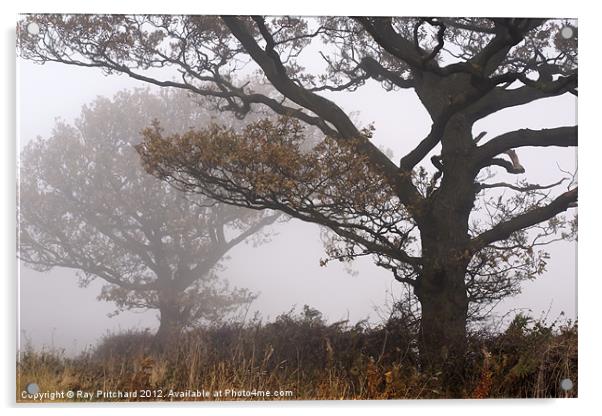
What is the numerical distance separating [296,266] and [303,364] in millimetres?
902

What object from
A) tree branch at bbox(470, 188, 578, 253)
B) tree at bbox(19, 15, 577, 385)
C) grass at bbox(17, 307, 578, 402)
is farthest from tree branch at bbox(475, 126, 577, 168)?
grass at bbox(17, 307, 578, 402)

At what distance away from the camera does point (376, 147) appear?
24.8ft

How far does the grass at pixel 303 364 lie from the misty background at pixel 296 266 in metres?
0.14

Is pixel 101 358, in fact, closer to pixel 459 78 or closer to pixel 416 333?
pixel 416 333

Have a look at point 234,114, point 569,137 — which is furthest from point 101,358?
point 569,137

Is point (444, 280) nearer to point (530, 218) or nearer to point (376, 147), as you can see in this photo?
point (530, 218)

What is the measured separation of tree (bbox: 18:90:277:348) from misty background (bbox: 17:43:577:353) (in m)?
0.12

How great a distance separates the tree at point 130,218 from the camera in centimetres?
726

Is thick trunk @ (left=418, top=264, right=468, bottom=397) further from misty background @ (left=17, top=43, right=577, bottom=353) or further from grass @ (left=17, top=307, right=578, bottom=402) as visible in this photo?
misty background @ (left=17, top=43, right=577, bottom=353)

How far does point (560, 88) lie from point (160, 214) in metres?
3.92

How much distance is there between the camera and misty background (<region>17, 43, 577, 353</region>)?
718 cm

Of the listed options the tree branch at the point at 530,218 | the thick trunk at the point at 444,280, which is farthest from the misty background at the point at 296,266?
the thick trunk at the point at 444,280
